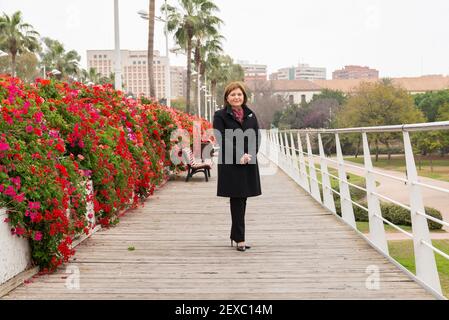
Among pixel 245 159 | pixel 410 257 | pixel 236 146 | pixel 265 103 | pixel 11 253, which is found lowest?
pixel 410 257

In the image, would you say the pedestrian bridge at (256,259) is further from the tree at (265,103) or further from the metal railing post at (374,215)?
the tree at (265,103)

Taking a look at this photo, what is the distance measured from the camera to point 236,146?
20.1 ft

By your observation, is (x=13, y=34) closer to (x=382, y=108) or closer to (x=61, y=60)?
(x=61, y=60)

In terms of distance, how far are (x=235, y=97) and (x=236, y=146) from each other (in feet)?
1.61

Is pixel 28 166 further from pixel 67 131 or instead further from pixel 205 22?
pixel 205 22

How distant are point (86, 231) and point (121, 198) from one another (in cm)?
197

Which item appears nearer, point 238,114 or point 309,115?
point 238,114

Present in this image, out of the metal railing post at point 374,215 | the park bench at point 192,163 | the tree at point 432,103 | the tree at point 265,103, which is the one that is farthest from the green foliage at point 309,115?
the metal railing post at point 374,215

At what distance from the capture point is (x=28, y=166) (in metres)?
5.14

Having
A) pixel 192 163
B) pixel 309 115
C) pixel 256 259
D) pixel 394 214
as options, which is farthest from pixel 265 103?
pixel 256 259

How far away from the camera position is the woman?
20.1 ft

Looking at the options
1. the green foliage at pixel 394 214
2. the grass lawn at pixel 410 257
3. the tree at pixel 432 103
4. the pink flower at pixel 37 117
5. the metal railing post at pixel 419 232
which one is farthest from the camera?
the tree at pixel 432 103

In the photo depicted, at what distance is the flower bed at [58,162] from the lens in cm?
505

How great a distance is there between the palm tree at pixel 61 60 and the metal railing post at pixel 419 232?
3190 inches
